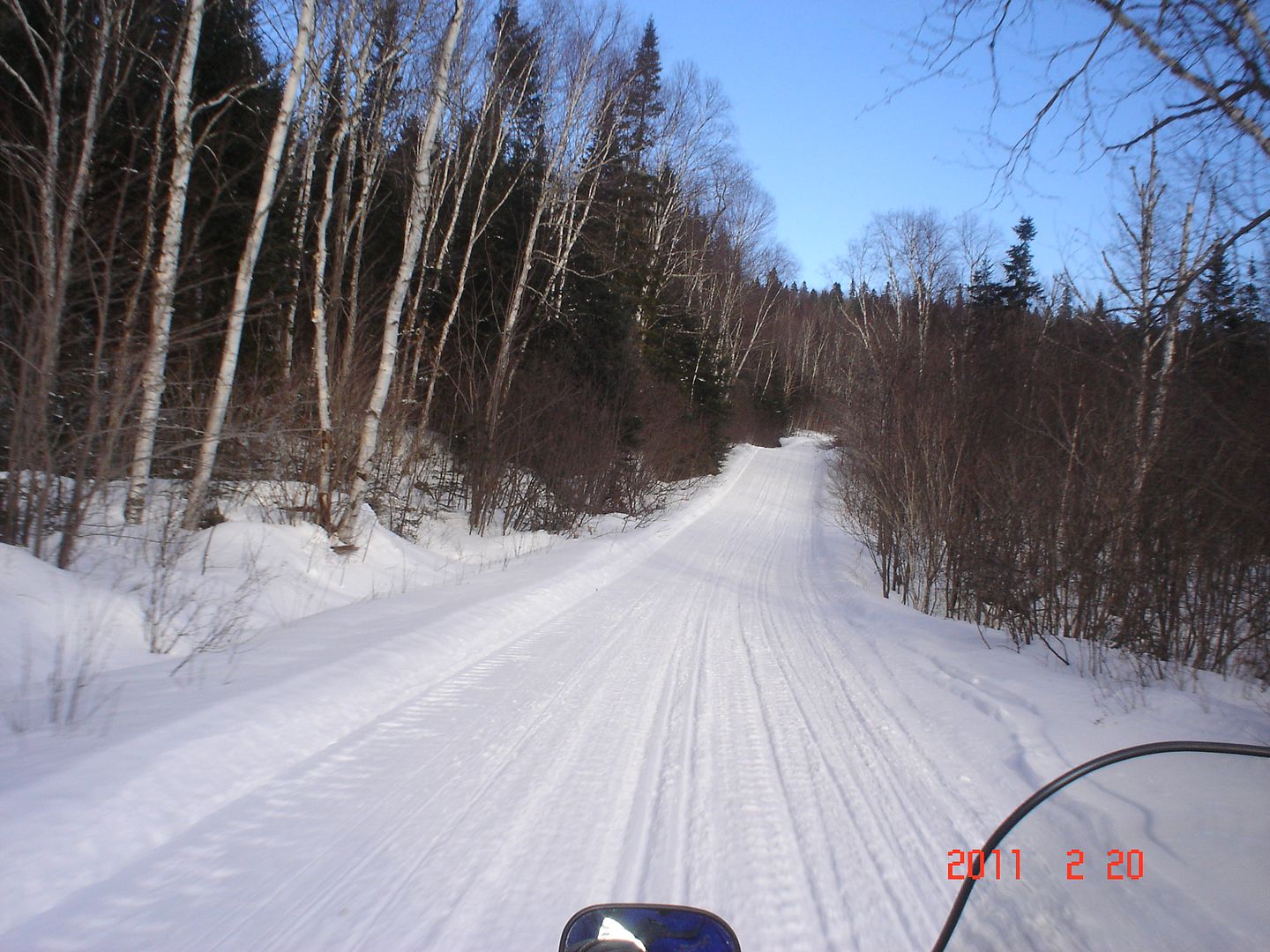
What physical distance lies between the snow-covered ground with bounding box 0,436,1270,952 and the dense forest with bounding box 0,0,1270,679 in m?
1.54

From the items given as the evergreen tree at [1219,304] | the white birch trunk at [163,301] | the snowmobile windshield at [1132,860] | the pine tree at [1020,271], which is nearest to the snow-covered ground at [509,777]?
the white birch trunk at [163,301]

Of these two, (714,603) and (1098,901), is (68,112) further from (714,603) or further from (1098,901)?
(1098,901)

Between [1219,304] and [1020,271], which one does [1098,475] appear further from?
[1020,271]

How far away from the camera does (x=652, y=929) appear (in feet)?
6.25

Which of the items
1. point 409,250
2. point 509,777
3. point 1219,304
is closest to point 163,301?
point 409,250

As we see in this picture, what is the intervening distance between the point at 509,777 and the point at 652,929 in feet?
8.38

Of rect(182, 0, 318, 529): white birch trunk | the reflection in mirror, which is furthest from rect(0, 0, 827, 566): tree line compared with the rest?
the reflection in mirror

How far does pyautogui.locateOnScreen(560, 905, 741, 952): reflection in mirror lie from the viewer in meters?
1.82

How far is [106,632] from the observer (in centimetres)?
580

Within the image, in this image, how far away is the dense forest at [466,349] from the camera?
735cm

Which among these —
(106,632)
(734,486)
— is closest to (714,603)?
(106,632)

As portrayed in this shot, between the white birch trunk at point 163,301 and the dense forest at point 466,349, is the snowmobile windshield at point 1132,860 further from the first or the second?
the white birch trunk at point 163,301

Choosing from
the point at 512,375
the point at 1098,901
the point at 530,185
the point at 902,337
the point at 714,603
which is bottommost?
the point at 714,603

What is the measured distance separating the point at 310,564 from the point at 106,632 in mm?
3767
